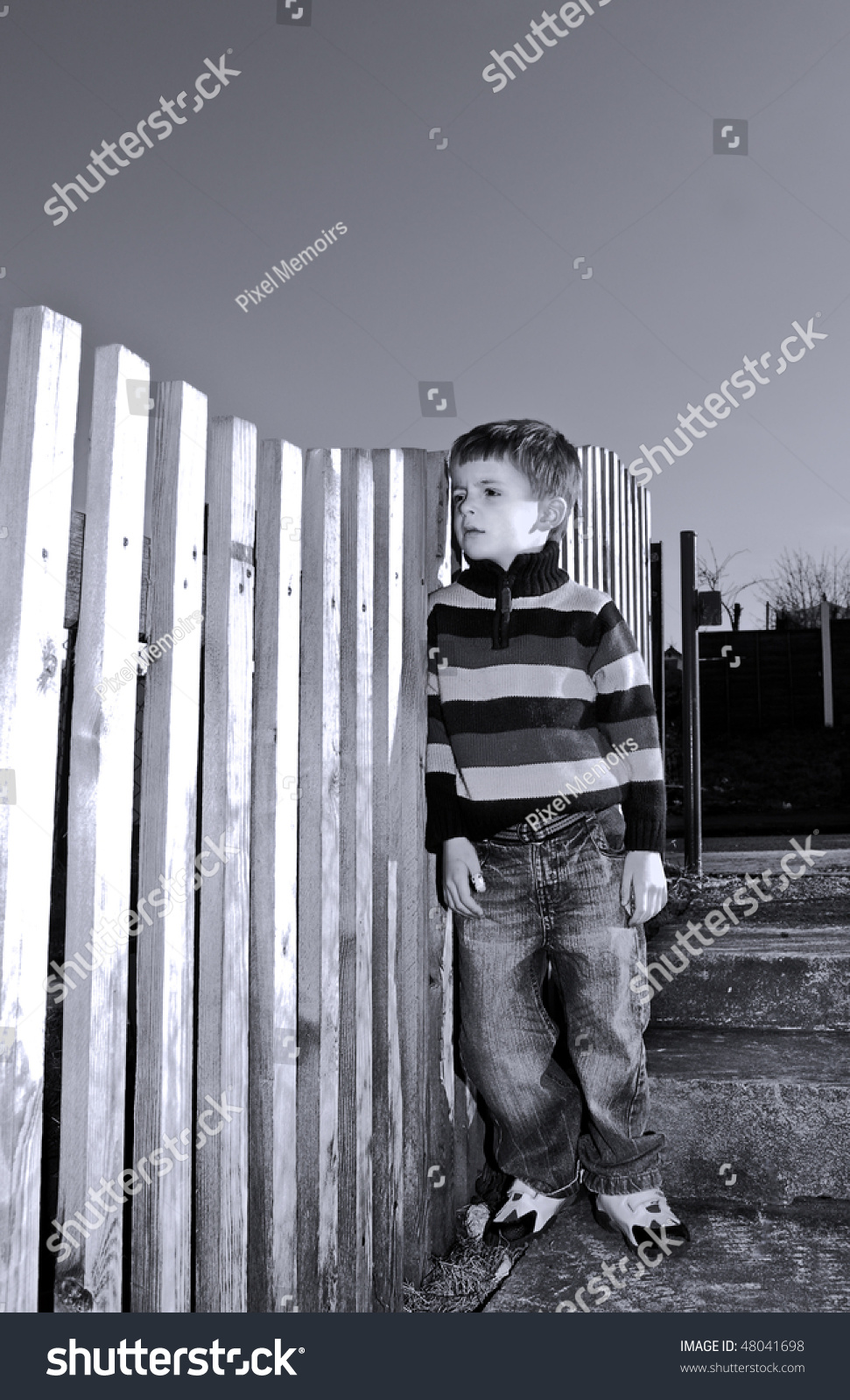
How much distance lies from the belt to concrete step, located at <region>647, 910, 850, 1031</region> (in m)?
1.34

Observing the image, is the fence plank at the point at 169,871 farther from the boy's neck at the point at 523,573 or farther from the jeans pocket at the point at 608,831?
the jeans pocket at the point at 608,831

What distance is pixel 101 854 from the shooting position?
1393 mm

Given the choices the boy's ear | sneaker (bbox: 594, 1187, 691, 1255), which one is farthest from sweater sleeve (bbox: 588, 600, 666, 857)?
sneaker (bbox: 594, 1187, 691, 1255)

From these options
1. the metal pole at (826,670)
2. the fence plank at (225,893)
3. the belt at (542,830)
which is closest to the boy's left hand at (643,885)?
the belt at (542,830)

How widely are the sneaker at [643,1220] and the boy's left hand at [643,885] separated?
0.61 meters

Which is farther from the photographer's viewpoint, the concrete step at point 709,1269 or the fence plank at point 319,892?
the concrete step at point 709,1269

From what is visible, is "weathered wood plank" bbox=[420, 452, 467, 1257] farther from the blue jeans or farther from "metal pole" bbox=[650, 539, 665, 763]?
"metal pole" bbox=[650, 539, 665, 763]

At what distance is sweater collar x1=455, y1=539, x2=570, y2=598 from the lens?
7.80ft

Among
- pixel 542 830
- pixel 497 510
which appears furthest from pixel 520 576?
pixel 542 830

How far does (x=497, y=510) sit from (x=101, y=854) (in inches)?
52.1

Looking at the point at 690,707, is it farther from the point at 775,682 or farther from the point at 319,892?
the point at 775,682

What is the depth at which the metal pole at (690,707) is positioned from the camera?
5.84 meters

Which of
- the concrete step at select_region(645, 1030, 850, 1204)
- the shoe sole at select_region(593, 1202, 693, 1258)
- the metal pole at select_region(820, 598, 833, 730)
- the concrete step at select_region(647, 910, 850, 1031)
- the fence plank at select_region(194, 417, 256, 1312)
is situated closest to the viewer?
the fence plank at select_region(194, 417, 256, 1312)

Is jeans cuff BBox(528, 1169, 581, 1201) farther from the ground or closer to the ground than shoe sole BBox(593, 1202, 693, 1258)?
farther from the ground
